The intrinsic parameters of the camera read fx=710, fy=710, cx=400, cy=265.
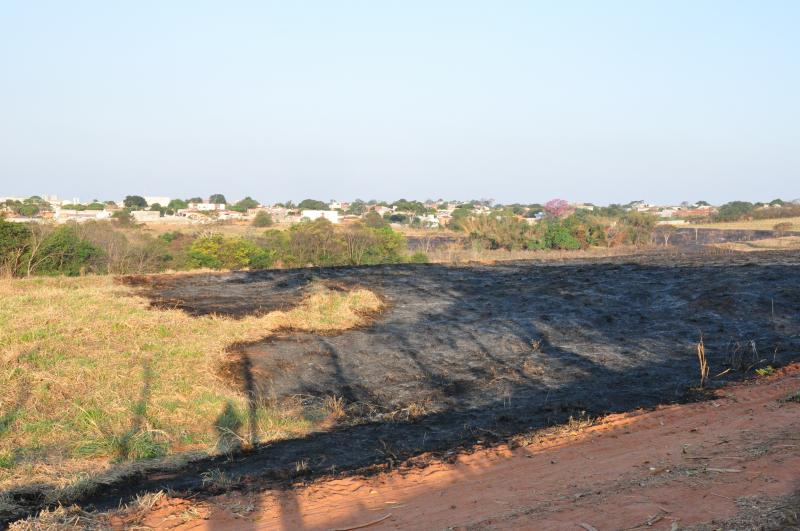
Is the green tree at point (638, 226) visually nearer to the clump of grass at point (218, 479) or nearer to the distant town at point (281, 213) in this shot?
the distant town at point (281, 213)

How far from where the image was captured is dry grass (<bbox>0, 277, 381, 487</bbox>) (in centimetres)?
715

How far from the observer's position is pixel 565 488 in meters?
5.20

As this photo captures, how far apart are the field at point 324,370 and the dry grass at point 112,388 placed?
1.2 inches

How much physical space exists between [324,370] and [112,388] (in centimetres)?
300

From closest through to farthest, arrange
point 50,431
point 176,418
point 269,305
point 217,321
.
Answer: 1. point 50,431
2. point 176,418
3. point 217,321
4. point 269,305

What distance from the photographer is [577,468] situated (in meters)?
5.70

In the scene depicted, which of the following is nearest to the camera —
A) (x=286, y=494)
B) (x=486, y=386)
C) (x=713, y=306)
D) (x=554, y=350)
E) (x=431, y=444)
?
(x=286, y=494)

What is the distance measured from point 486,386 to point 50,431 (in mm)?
5319

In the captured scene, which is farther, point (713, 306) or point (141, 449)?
point (713, 306)

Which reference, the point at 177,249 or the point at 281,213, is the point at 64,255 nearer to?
the point at 177,249

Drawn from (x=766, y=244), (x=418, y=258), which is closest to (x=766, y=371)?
(x=418, y=258)

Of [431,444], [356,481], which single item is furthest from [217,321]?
[356,481]

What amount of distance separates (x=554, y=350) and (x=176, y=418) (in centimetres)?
617

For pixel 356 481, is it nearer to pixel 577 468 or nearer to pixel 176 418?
pixel 577 468
